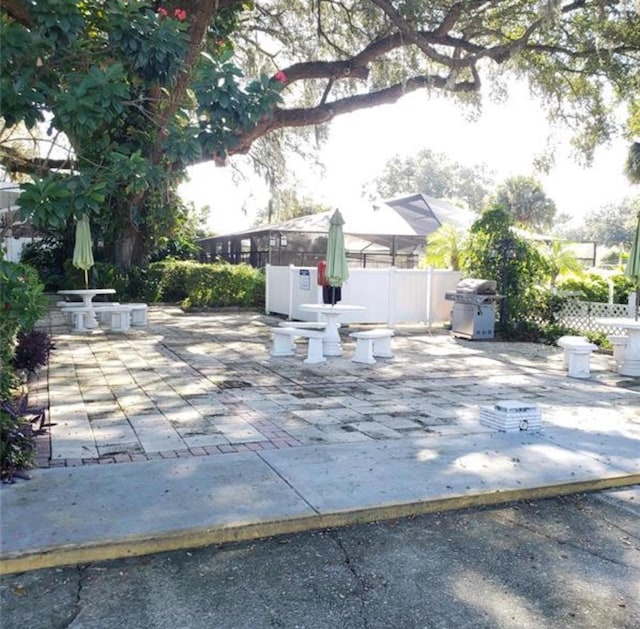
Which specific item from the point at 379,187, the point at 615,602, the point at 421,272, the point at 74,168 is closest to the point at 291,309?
the point at 421,272

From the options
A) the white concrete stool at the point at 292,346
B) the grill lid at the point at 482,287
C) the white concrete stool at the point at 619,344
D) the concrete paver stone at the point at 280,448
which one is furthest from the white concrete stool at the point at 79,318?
the white concrete stool at the point at 619,344

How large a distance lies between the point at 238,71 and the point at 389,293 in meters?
10.4

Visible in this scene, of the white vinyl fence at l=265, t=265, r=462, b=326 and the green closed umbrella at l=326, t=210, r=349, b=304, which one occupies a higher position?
the green closed umbrella at l=326, t=210, r=349, b=304

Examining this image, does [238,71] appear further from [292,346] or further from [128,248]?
[128,248]

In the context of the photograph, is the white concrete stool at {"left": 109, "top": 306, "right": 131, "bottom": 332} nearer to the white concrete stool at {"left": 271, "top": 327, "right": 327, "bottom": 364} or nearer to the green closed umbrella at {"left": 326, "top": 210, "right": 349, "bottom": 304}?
the white concrete stool at {"left": 271, "top": 327, "right": 327, "bottom": 364}

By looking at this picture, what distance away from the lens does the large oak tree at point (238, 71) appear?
3.80 meters

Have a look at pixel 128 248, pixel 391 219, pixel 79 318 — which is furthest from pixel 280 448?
pixel 128 248

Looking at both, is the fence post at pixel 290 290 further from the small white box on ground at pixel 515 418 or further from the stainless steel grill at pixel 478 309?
the small white box on ground at pixel 515 418

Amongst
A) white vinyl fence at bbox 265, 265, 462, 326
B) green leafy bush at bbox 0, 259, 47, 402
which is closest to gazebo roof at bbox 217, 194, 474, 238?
white vinyl fence at bbox 265, 265, 462, 326

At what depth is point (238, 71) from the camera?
3863mm

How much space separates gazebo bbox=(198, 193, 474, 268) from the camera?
17547 millimetres

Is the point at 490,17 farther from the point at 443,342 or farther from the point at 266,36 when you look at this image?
the point at 443,342

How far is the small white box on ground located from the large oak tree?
3.17 metres

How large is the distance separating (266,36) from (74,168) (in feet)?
41.7
